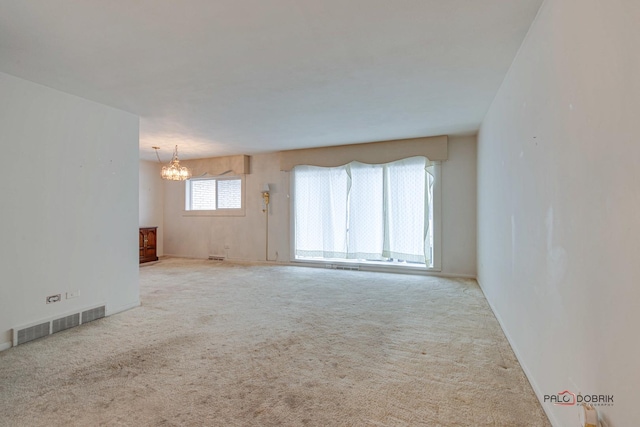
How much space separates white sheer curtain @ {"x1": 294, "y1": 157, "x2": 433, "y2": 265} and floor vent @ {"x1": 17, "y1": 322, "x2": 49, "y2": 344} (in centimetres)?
443

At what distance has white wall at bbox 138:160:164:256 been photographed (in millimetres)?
7898

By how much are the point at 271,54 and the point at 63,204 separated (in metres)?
2.81

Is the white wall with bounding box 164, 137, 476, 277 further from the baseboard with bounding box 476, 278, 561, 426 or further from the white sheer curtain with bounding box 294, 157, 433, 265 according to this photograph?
the baseboard with bounding box 476, 278, 561, 426

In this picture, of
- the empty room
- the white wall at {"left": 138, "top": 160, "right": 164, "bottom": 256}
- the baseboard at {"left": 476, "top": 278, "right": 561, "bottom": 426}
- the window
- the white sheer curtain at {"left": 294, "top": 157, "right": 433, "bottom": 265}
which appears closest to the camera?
the empty room

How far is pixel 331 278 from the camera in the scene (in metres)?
5.50

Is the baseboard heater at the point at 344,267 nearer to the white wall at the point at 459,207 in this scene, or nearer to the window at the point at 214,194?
the white wall at the point at 459,207

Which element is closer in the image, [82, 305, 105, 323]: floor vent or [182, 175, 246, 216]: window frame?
[82, 305, 105, 323]: floor vent

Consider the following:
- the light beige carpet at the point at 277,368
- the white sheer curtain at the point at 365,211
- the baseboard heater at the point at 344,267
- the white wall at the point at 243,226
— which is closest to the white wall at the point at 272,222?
the white wall at the point at 243,226

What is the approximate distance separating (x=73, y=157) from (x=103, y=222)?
0.81 metres

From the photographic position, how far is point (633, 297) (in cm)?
104

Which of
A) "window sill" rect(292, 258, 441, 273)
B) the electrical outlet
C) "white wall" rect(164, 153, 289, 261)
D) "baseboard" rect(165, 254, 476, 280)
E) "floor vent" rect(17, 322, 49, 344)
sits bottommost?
"floor vent" rect(17, 322, 49, 344)

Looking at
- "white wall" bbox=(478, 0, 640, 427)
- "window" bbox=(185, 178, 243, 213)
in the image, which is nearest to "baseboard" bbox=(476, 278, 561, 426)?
"white wall" bbox=(478, 0, 640, 427)

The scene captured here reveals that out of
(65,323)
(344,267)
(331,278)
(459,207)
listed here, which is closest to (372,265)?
(344,267)

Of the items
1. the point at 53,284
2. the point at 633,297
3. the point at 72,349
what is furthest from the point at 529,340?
the point at 53,284
